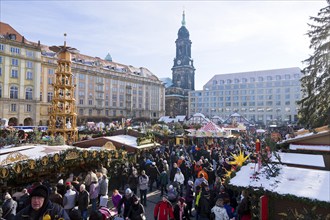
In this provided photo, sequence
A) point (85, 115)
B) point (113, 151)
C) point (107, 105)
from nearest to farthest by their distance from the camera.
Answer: point (113, 151)
point (85, 115)
point (107, 105)

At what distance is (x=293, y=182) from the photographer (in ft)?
23.3

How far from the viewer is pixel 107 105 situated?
67188mm

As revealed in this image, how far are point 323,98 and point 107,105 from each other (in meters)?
55.3

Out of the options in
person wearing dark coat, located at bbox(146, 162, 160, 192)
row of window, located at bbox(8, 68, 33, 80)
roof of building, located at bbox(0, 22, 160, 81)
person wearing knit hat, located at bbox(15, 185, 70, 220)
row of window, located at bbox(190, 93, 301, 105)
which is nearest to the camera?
person wearing knit hat, located at bbox(15, 185, 70, 220)

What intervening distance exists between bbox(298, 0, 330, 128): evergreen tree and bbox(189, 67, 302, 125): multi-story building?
2308 inches

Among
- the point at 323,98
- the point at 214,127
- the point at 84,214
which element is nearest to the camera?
the point at 84,214

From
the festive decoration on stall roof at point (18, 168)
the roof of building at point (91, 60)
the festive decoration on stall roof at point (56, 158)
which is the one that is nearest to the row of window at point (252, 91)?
the roof of building at point (91, 60)

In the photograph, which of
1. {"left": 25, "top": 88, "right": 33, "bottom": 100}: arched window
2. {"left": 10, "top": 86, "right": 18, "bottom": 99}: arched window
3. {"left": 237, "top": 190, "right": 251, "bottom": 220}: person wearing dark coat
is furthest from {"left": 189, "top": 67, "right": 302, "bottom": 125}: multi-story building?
{"left": 237, "top": 190, "right": 251, "bottom": 220}: person wearing dark coat

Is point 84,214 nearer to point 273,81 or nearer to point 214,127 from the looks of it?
point 214,127

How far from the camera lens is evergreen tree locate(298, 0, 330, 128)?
18.4 metres

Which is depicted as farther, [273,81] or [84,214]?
[273,81]

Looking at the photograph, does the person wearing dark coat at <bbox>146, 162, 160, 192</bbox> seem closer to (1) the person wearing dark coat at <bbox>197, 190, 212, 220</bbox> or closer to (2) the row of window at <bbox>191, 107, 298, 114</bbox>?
(1) the person wearing dark coat at <bbox>197, 190, 212, 220</bbox>

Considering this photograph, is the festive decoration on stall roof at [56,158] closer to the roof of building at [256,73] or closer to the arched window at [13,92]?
the arched window at [13,92]

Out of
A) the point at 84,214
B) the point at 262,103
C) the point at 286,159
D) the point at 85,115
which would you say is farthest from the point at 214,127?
the point at 262,103
